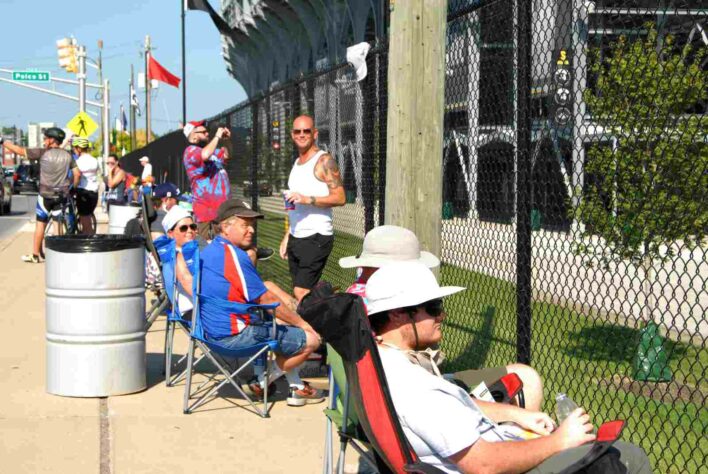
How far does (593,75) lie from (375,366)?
317 cm

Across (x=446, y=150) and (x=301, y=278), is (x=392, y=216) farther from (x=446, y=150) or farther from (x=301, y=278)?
(x=301, y=278)

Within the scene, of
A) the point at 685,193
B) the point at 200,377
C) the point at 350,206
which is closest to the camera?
the point at 685,193

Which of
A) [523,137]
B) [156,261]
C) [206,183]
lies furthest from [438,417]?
[206,183]

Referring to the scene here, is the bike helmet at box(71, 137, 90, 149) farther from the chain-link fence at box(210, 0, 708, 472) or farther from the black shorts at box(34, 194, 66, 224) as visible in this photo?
the chain-link fence at box(210, 0, 708, 472)

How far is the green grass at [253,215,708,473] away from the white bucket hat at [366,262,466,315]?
2.27 m

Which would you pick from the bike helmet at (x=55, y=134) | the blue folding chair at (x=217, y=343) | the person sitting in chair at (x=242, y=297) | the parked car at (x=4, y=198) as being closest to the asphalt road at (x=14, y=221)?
the parked car at (x=4, y=198)

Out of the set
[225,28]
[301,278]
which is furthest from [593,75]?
[225,28]

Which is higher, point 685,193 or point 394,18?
point 394,18

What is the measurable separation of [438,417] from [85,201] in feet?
46.7

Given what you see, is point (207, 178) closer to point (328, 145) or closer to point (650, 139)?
point (328, 145)

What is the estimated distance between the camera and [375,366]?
3.90 m

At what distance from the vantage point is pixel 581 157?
7039mm

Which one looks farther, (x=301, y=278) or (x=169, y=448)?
(x=301, y=278)

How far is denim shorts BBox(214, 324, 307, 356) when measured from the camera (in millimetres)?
6887
